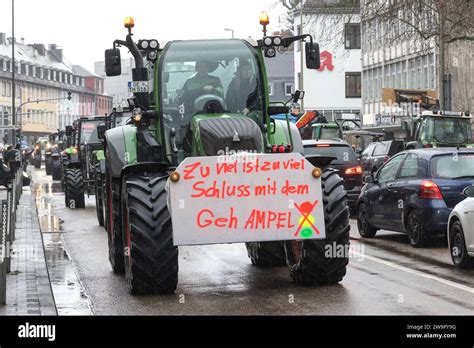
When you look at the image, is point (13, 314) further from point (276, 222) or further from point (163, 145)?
point (163, 145)

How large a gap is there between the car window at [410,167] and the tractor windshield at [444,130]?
1987cm

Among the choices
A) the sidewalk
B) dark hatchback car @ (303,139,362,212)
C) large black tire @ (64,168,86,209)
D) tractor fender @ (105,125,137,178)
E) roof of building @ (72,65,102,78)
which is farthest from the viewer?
roof of building @ (72,65,102,78)

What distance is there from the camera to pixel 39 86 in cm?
15838

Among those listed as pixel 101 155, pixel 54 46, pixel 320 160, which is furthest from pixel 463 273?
pixel 54 46

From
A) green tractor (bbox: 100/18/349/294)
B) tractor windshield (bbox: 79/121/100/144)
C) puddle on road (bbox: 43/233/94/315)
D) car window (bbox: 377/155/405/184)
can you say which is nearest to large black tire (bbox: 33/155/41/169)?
tractor windshield (bbox: 79/121/100/144)

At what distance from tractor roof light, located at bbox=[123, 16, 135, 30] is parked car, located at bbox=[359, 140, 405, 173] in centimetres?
2064

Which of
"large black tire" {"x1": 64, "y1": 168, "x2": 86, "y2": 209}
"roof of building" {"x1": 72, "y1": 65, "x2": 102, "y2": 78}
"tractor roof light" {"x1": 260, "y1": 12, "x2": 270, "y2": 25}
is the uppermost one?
→ "roof of building" {"x1": 72, "y1": 65, "x2": 102, "y2": 78}

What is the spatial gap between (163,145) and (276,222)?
2392 mm

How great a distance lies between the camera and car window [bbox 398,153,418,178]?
19509 mm

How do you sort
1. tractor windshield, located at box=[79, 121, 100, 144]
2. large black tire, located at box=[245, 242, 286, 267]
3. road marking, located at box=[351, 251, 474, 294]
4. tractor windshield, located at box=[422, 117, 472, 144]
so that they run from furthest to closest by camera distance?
tractor windshield, located at box=[422, 117, 472, 144]
tractor windshield, located at box=[79, 121, 100, 144]
large black tire, located at box=[245, 242, 286, 267]
road marking, located at box=[351, 251, 474, 294]

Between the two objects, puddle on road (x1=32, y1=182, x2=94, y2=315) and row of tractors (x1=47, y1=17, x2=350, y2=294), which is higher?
row of tractors (x1=47, y1=17, x2=350, y2=294)

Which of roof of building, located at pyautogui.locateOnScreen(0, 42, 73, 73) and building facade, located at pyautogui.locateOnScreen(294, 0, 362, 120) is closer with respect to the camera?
building facade, located at pyautogui.locateOnScreen(294, 0, 362, 120)

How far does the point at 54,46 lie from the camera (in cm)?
17350

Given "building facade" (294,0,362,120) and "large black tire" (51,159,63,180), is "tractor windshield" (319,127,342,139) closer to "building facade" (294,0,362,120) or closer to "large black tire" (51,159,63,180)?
"large black tire" (51,159,63,180)
